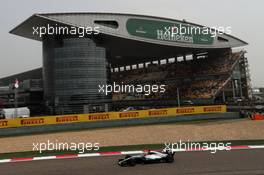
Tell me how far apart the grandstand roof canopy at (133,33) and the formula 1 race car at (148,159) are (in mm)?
47158

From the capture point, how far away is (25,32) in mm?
69250

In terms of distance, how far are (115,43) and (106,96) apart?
13209 millimetres

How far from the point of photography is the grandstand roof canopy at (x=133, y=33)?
199 feet

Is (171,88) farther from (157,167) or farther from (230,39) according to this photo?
(157,167)

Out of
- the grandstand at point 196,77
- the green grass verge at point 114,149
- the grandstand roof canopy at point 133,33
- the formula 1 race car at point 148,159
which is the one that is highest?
the grandstand roof canopy at point 133,33

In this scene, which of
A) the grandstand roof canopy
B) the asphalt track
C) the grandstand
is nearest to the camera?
the asphalt track

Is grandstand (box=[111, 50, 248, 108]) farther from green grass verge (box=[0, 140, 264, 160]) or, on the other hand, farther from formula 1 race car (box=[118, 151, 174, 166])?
formula 1 race car (box=[118, 151, 174, 166])

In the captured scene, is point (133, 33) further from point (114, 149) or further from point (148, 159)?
point (148, 159)

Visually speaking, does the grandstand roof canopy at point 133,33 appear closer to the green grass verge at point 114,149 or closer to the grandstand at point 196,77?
the grandstand at point 196,77

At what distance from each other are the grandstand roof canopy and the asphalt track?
1778 inches

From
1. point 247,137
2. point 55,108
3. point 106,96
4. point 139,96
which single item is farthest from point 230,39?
point 247,137

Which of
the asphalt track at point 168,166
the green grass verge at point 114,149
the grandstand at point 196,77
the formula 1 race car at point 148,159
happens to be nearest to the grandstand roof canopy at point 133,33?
the grandstand at point 196,77

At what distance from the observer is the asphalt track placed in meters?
14.3

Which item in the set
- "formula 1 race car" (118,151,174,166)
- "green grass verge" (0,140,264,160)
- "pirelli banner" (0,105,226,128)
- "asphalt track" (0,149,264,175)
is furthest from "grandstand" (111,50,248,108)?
"formula 1 race car" (118,151,174,166)
